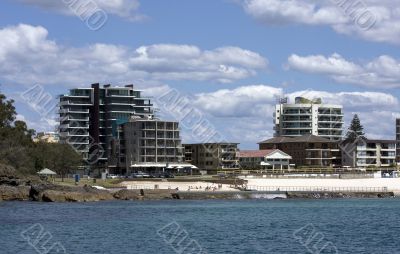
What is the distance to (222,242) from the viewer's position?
6925 cm

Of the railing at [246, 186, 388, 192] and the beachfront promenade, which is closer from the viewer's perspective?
the beachfront promenade

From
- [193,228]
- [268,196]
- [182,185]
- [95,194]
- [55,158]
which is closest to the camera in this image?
[193,228]

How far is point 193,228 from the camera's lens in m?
83.0

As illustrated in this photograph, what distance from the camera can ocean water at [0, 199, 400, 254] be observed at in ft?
212

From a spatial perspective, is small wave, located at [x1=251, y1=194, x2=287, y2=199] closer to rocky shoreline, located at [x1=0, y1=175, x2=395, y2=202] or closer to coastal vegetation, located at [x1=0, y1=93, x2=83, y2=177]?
rocky shoreline, located at [x1=0, y1=175, x2=395, y2=202]

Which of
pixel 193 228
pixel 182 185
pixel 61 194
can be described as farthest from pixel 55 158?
pixel 193 228

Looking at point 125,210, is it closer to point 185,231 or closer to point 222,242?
point 185,231

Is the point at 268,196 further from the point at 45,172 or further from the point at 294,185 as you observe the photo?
the point at 45,172

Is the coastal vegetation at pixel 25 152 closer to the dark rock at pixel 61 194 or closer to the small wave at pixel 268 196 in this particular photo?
the dark rock at pixel 61 194

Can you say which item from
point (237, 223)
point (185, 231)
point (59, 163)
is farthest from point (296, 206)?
point (59, 163)

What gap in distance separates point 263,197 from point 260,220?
55357 mm

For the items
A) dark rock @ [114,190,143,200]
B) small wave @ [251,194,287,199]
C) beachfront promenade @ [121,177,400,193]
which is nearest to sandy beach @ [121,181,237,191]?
beachfront promenade @ [121,177,400,193]

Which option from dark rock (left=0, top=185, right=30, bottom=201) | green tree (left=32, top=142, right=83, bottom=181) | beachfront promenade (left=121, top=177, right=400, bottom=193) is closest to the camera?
dark rock (left=0, top=185, right=30, bottom=201)

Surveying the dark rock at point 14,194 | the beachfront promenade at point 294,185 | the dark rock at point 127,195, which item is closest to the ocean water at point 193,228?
the dark rock at point 14,194
